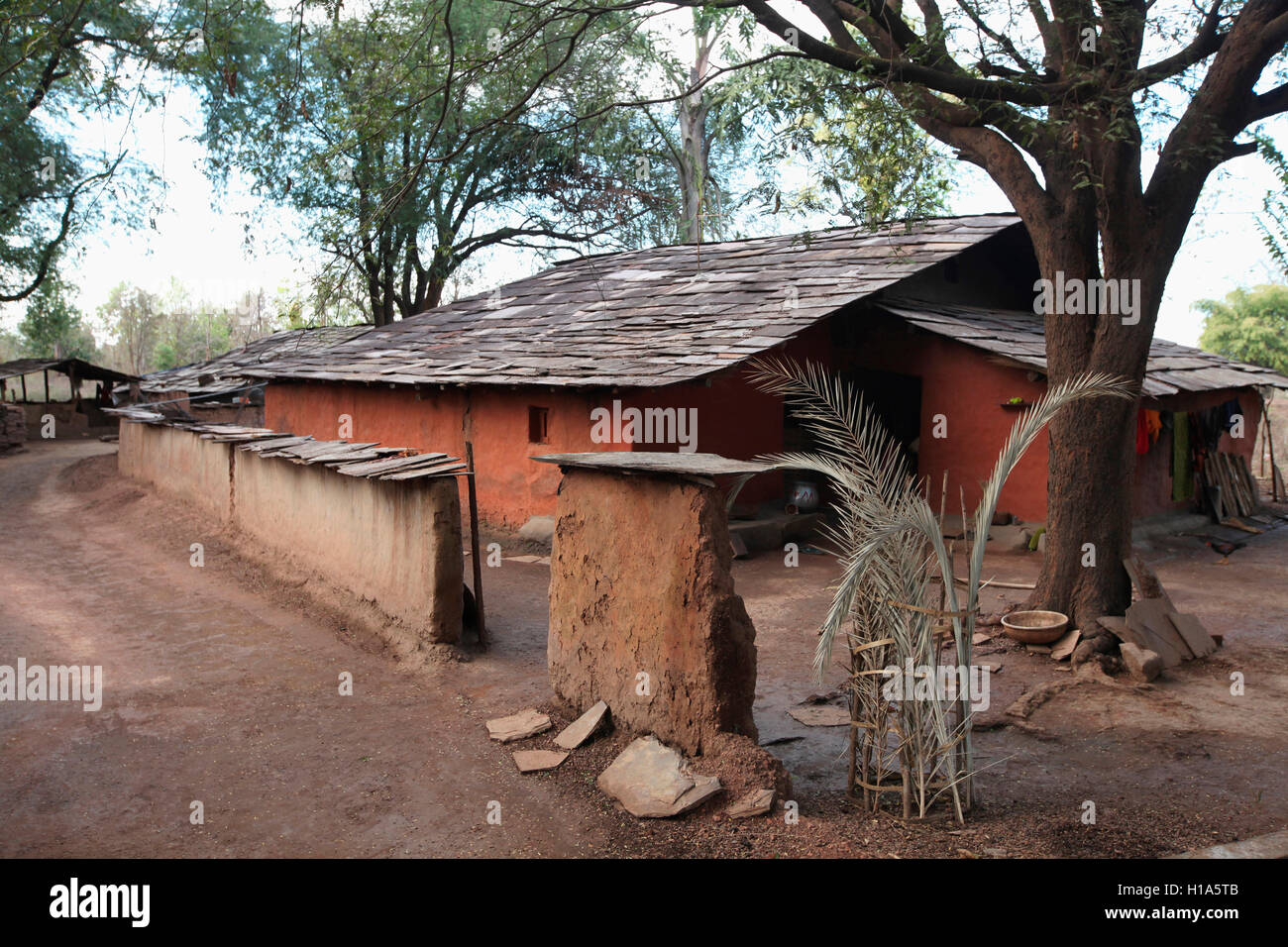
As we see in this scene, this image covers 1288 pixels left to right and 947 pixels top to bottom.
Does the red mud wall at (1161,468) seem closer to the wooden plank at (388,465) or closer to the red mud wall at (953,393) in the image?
the red mud wall at (953,393)

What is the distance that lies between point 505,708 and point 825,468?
2982 mm

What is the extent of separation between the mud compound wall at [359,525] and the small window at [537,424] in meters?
3.70

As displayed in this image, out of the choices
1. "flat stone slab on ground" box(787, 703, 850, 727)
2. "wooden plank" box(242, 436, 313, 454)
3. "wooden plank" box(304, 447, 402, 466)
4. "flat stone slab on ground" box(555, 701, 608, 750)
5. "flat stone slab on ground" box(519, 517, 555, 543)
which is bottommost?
"flat stone slab on ground" box(787, 703, 850, 727)

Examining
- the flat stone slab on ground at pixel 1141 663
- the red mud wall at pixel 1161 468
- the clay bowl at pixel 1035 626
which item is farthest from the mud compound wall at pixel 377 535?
the red mud wall at pixel 1161 468

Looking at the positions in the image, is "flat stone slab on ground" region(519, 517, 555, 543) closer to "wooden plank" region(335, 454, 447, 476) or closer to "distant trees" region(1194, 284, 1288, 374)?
"wooden plank" region(335, 454, 447, 476)

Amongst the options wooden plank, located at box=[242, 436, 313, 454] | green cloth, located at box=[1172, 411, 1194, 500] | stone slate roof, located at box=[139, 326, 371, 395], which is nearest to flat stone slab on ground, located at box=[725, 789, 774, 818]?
wooden plank, located at box=[242, 436, 313, 454]

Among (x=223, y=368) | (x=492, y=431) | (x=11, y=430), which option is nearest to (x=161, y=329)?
(x=223, y=368)

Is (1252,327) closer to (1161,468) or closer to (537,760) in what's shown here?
(1161,468)

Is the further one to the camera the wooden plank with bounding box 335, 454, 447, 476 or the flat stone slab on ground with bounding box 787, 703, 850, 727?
the wooden plank with bounding box 335, 454, 447, 476

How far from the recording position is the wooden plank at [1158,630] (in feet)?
24.3

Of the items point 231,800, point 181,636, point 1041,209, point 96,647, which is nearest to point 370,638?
point 181,636

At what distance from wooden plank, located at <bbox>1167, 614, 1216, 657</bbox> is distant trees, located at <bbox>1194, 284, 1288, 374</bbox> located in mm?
24383

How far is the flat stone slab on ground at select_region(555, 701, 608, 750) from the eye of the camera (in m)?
5.30

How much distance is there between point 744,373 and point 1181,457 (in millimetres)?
7255
